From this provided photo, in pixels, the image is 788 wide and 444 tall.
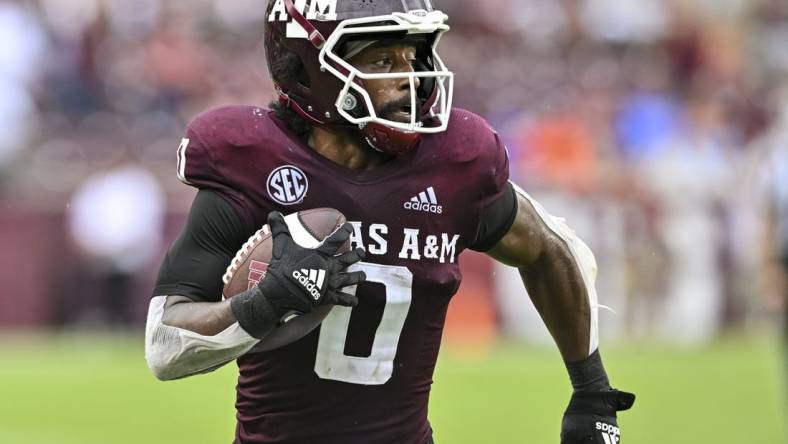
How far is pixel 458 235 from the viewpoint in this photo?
382 cm

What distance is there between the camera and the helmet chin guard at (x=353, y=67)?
3.61 meters

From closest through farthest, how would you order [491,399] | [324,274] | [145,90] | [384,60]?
1. [324,274]
2. [384,60]
3. [491,399]
4. [145,90]

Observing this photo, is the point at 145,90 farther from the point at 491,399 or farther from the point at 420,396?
the point at 420,396

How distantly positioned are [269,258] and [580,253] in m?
1.05

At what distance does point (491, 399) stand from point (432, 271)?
6.59 m

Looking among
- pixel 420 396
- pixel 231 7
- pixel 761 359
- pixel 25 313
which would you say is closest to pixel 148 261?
pixel 25 313

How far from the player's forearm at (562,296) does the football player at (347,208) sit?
0.20m

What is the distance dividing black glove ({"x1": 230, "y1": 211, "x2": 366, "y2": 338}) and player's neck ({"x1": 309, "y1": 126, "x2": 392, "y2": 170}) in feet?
→ 1.20

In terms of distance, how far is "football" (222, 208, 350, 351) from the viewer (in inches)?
136

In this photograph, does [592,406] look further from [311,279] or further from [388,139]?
[311,279]

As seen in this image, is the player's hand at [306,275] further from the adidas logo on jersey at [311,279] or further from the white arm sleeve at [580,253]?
the white arm sleeve at [580,253]

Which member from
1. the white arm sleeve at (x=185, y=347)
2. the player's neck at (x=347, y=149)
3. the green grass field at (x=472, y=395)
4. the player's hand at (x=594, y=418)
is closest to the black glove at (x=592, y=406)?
the player's hand at (x=594, y=418)

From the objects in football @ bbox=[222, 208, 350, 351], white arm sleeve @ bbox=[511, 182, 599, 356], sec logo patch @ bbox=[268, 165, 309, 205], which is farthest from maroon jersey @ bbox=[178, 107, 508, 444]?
white arm sleeve @ bbox=[511, 182, 599, 356]

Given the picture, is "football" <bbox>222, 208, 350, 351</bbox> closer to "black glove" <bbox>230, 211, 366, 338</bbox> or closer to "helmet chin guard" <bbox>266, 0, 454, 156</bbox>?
"black glove" <bbox>230, 211, 366, 338</bbox>
